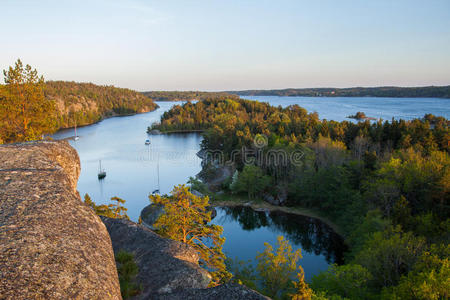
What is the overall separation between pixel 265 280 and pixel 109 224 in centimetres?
1407

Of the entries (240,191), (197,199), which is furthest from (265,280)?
(240,191)

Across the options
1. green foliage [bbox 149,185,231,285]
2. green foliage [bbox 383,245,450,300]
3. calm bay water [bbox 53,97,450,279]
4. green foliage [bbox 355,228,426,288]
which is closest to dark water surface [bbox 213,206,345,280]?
calm bay water [bbox 53,97,450,279]

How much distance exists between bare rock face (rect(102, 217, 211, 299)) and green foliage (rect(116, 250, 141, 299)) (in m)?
0.16

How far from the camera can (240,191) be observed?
51.5m

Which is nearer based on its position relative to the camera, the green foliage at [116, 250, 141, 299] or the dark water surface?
the green foliage at [116, 250, 141, 299]

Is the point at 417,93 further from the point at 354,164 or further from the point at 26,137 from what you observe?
the point at 26,137

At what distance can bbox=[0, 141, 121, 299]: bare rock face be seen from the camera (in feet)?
12.7

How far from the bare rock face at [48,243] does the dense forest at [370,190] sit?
1530cm

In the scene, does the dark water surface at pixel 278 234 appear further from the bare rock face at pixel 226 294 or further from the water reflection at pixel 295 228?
the bare rock face at pixel 226 294

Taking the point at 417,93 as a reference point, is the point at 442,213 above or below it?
below

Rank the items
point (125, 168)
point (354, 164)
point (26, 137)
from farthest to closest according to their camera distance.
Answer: point (125, 168)
point (354, 164)
point (26, 137)

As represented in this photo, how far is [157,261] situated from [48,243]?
4.66 metres

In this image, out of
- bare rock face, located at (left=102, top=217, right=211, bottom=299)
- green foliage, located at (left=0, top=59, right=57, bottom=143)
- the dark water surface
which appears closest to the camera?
bare rock face, located at (left=102, top=217, right=211, bottom=299)

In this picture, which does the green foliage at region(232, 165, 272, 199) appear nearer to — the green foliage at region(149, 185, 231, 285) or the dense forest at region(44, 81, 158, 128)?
the green foliage at region(149, 185, 231, 285)
